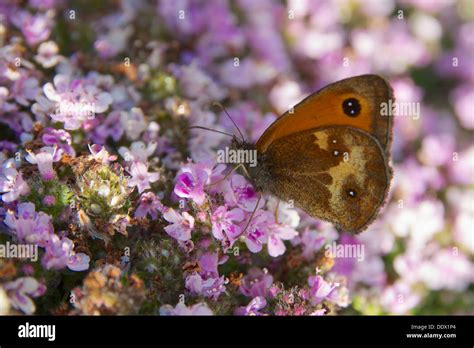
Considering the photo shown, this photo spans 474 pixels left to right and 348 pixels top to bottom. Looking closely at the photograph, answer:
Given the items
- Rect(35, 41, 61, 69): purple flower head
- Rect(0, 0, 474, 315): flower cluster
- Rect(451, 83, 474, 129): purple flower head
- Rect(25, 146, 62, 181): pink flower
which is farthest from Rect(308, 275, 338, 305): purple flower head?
Rect(451, 83, 474, 129): purple flower head

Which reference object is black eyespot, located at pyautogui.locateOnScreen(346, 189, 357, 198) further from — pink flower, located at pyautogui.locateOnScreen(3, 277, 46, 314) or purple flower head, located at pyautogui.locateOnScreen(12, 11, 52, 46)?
purple flower head, located at pyautogui.locateOnScreen(12, 11, 52, 46)

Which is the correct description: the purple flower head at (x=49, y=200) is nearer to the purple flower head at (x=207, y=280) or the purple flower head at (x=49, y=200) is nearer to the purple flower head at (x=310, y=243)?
the purple flower head at (x=207, y=280)

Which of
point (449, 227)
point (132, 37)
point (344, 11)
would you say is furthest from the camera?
point (344, 11)

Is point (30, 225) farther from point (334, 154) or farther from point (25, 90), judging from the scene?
point (334, 154)

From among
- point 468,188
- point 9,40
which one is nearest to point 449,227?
point 468,188

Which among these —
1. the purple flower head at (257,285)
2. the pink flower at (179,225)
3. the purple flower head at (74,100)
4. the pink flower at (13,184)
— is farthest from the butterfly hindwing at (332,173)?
the pink flower at (13,184)

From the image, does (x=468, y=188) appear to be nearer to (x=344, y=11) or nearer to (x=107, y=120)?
(x=344, y=11)
